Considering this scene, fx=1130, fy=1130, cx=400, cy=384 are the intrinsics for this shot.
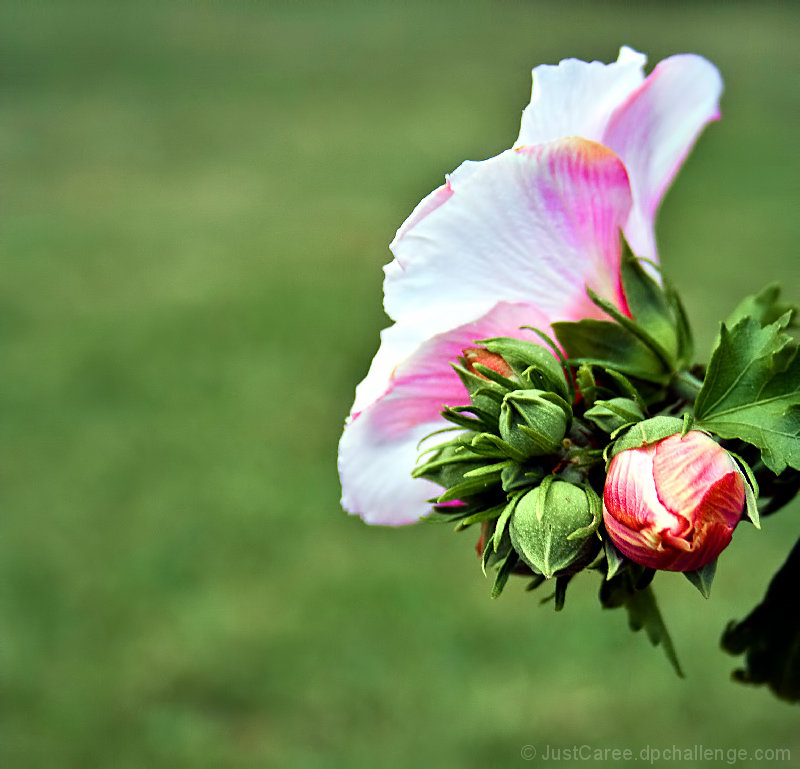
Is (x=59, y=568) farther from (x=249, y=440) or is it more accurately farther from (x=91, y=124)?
(x=91, y=124)

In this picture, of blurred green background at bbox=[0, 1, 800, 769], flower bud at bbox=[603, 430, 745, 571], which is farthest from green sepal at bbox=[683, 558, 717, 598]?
blurred green background at bbox=[0, 1, 800, 769]

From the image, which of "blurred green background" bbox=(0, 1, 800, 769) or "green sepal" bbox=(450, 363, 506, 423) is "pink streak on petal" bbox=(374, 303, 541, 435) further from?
"blurred green background" bbox=(0, 1, 800, 769)

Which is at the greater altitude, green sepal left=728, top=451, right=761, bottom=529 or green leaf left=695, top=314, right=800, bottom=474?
green leaf left=695, top=314, right=800, bottom=474

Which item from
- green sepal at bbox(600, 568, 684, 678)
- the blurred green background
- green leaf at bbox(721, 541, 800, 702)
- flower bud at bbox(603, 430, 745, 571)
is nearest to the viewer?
flower bud at bbox(603, 430, 745, 571)

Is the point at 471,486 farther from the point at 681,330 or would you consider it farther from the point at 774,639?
the point at 774,639

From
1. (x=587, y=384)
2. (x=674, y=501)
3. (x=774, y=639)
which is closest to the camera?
(x=674, y=501)

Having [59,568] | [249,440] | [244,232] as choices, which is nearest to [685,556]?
[59,568]

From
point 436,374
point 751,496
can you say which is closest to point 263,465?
point 436,374
